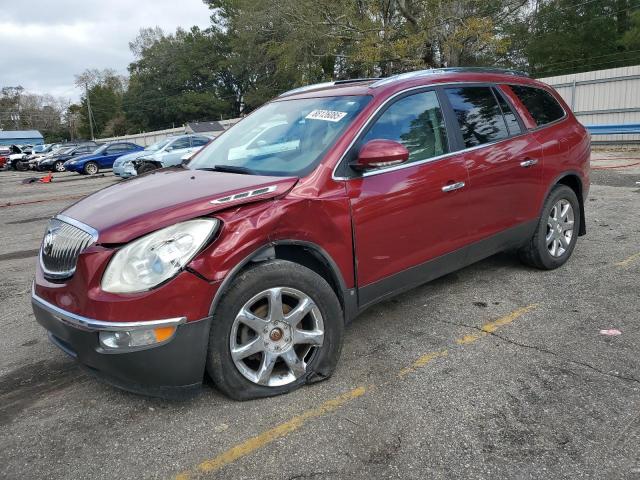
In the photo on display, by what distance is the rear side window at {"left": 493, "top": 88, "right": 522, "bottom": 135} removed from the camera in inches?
173

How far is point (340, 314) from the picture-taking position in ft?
10.2

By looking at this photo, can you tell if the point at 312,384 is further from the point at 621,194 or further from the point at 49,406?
the point at 621,194

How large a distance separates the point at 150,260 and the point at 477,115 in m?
2.85

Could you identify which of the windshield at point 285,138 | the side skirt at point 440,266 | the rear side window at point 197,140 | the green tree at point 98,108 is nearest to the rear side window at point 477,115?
the side skirt at point 440,266

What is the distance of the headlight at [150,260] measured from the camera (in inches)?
100.0

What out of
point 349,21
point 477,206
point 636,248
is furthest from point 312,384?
point 349,21

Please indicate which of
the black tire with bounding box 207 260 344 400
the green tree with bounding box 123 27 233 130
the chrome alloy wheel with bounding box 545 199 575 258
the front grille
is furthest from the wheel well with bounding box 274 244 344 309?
the green tree with bounding box 123 27 233 130

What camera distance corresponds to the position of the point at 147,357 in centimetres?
255

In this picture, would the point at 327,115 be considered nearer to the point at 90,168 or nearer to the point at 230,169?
the point at 230,169

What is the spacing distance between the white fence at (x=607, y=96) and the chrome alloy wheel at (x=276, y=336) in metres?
18.5

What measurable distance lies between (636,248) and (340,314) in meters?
4.11

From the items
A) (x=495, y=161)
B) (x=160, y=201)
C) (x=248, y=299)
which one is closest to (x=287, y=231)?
(x=248, y=299)

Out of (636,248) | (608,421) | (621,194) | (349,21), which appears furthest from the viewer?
(349,21)

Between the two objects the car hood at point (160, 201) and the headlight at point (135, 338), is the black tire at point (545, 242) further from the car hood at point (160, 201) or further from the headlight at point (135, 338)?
the headlight at point (135, 338)
